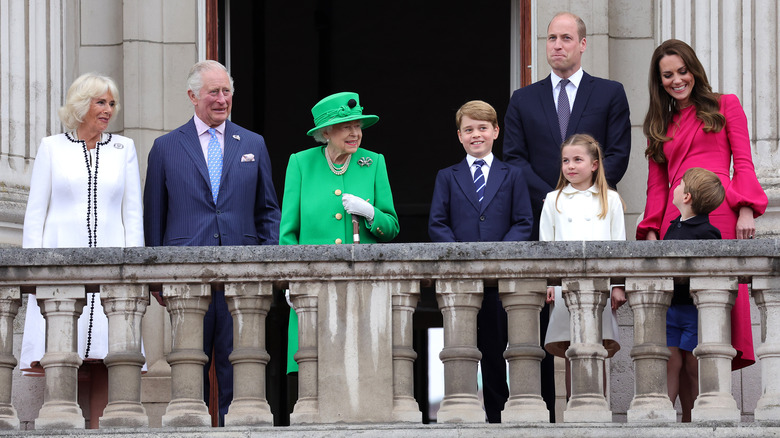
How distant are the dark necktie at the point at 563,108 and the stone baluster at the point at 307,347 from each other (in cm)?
181

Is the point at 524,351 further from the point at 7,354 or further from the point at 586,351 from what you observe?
the point at 7,354

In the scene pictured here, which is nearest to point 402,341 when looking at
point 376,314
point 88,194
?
point 376,314

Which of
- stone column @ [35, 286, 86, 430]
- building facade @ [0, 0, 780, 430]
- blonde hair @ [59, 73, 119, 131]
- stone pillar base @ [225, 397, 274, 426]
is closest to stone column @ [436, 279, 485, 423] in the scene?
stone pillar base @ [225, 397, 274, 426]

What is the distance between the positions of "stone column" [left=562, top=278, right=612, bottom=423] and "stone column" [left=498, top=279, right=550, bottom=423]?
0.13m

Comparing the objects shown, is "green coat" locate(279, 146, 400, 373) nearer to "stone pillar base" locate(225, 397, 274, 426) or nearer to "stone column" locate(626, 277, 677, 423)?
"stone pillar base" locate(225, 397, 274, 426)

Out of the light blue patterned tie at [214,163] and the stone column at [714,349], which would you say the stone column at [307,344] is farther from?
the stone column at [714,349]

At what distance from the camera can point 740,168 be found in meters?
8.02

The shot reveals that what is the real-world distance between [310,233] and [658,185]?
5.84 ft

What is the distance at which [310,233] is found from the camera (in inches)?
321

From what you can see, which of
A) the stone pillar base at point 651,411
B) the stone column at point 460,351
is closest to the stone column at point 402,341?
the stone column at point 460,351

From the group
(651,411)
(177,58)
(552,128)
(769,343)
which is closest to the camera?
(651,411)

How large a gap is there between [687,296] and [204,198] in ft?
7.85

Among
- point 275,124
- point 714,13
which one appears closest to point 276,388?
point 275,124

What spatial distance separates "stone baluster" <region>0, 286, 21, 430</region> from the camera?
731 cm
